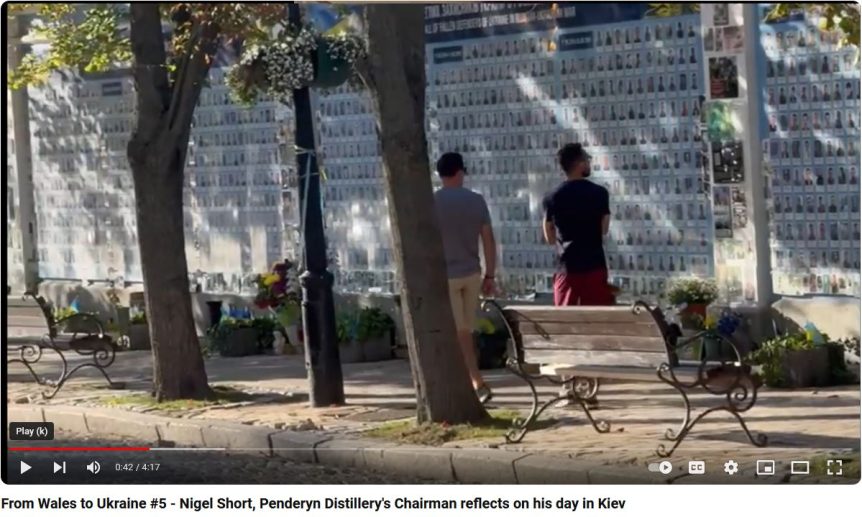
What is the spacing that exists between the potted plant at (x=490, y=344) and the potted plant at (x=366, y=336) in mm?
1570

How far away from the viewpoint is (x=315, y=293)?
13367mm

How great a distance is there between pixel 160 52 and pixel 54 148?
874 centimetres

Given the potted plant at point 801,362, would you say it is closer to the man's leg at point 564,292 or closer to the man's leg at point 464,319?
the man's leg at point 564,292

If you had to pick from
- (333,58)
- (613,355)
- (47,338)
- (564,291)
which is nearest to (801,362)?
(564,291)

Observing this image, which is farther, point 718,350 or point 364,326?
point 364,326

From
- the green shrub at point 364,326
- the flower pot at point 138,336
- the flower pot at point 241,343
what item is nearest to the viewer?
the green shrub at point 364,326

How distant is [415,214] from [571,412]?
1647 mm

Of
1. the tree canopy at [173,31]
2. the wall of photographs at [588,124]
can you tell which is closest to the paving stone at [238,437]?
the tree canopy at [173,31]

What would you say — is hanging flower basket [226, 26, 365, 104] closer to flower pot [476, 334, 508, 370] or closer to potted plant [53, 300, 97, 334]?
flower pot [476, 334, 508, 370]

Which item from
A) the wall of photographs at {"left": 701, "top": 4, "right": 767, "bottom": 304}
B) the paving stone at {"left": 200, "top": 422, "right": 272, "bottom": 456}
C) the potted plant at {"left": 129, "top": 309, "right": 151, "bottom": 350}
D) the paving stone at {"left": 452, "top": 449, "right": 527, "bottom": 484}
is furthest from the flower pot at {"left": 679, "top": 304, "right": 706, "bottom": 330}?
the potted plant at {"left": 129, "top": 309, "right": 151, "bottom": 350}

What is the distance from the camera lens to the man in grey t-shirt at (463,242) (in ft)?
42.6

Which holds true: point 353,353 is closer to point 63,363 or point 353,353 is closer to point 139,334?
point 63,363

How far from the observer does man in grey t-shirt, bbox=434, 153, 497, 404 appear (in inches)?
512
